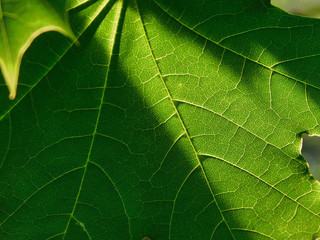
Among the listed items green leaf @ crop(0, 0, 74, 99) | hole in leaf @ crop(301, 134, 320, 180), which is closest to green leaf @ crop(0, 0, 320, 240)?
green leaf @ crop(0, 0, 74, 99)

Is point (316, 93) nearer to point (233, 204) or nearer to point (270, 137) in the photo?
point (270, 137)

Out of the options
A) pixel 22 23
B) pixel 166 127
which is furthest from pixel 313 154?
pixel 22 23

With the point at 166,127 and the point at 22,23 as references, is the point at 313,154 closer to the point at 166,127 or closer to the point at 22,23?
the point at 166,127

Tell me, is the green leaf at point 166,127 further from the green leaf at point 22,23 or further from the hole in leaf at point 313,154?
the hole in leaf at point 313,154

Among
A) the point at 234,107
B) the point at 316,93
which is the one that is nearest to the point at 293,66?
the point at 316,93

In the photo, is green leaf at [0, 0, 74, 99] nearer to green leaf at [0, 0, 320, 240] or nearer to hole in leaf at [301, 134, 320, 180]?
green leaf at [0, 0, 320, 240]

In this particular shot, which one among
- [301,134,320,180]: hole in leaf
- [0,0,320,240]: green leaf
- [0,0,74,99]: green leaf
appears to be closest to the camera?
[0,0,74,99]: green leaf

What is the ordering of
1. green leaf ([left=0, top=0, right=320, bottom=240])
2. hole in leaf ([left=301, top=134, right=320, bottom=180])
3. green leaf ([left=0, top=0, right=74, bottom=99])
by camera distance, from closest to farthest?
green leaf ([left=0, top=0, right=74, bottom=99]) < green leaf ([left=0, top=0, right=320, bottom=240]) < hole in leaf ([left=301, top=134, right=320, bottom=180])

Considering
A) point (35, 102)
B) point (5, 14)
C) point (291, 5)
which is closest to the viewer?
point (5, 14)
